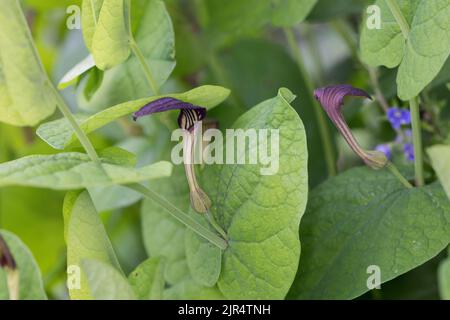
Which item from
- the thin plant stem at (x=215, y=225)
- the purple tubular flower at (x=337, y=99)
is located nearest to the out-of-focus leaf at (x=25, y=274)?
the thin plant stem at (x=215, y=225)

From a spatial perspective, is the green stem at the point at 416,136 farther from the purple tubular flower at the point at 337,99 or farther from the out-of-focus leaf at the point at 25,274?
the out-of-focus leaf at the point at 25,274

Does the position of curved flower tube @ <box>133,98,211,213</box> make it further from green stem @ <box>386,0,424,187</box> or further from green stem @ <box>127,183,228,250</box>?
green stem @ <box>386,0,424,187</box>

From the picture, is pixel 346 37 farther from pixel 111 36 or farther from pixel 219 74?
pixel 111 36

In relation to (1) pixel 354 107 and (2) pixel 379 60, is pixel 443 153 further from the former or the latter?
(1) pixel 354 107

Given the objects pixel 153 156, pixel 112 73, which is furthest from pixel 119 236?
pixel 112 73

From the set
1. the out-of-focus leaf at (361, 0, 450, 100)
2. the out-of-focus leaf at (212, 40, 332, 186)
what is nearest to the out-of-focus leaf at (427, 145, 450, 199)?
the out-of-focus leaf at (361, 0, 450, 100)

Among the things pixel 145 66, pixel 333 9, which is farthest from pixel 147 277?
pixel 333 9
